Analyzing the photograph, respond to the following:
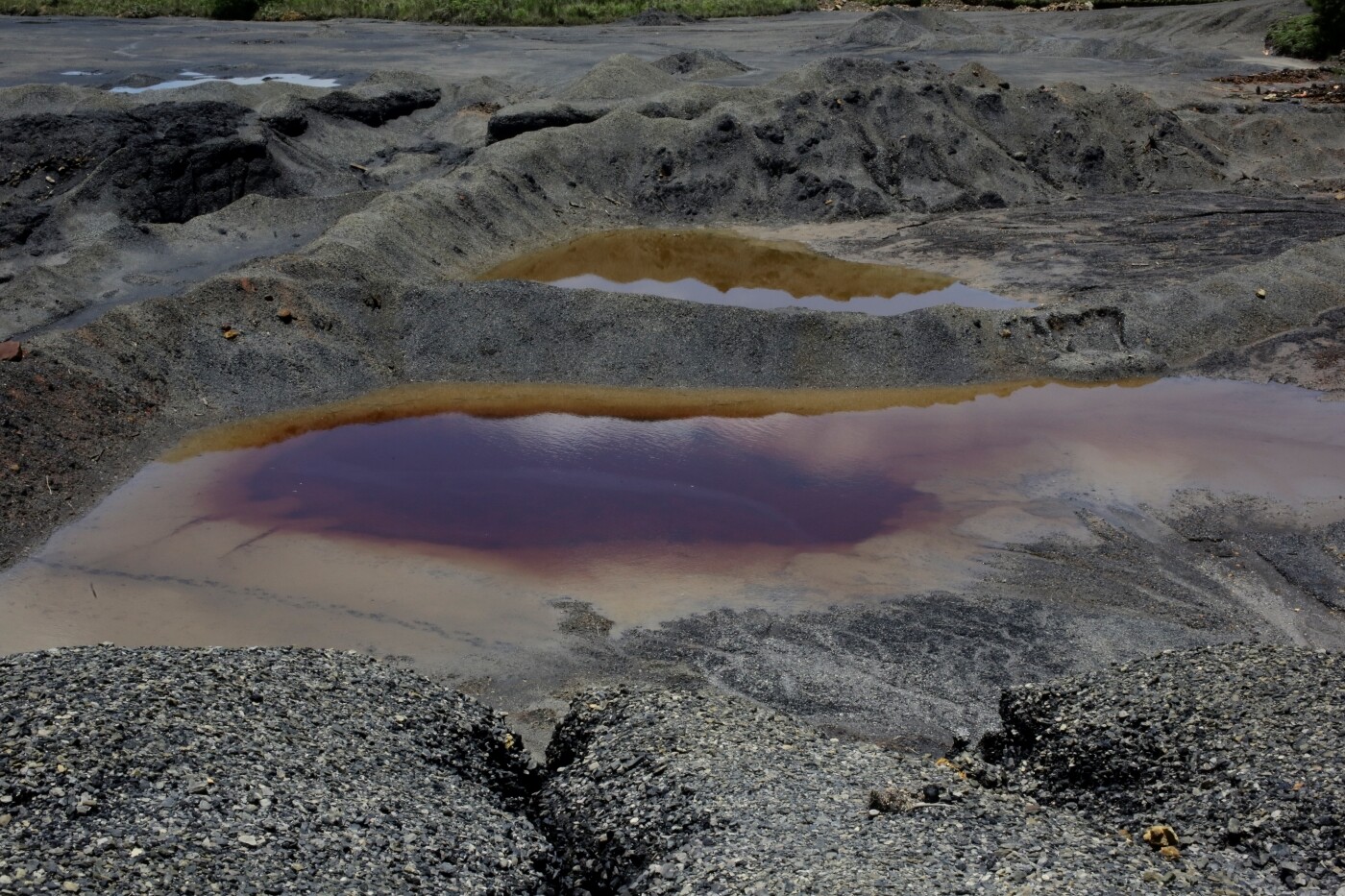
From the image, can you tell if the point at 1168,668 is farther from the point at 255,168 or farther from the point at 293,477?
the point at 255,168

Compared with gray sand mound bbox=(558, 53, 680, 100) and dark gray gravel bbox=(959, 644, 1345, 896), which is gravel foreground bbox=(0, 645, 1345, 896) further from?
gray sand mound bbox=(558, 53, 680, 100)

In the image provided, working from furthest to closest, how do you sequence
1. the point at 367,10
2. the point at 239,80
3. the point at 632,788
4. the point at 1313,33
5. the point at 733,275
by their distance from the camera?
the point at 367,10
the point at 1313,33
the point at 239,80
the point at 733,275
the point at 632,788

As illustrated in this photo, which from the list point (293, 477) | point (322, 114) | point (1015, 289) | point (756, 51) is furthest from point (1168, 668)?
point (756, 51)

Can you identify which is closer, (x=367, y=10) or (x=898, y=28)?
(x=898, y=28)

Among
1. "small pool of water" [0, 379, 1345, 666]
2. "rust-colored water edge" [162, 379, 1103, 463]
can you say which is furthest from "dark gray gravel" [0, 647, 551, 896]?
"rust-colored water edge" [162, 379, 1103, 463]

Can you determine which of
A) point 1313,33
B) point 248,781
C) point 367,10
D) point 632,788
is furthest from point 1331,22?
point 248,781

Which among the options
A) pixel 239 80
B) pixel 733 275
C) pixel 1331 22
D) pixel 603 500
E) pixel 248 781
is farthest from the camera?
pixel 1331 22

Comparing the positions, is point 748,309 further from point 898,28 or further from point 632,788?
point 898,28
